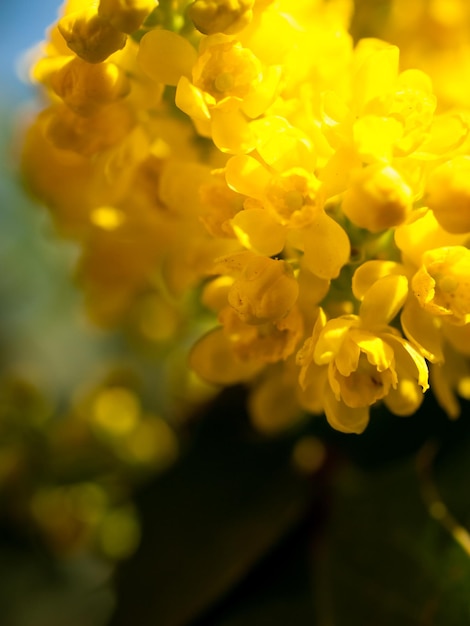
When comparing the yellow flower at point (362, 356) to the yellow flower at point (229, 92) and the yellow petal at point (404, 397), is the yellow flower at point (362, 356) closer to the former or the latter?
the yellow petal at point (404, 397)

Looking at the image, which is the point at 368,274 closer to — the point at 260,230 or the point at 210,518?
the point at 260,230

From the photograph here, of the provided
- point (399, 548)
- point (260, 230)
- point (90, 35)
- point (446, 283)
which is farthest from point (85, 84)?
point (399, 548)

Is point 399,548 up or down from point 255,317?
down

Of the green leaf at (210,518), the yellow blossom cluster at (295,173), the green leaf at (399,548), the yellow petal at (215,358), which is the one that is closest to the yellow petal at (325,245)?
the yellow blossom cluster at (295,173)

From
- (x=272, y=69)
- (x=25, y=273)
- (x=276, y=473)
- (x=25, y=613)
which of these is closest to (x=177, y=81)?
(x=272, y=69)

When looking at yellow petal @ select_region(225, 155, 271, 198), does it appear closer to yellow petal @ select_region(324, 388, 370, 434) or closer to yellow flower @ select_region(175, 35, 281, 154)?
yellow flower @ select_region(175, 35, 281, 154)

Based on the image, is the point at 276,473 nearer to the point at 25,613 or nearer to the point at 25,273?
the point at 25,613
